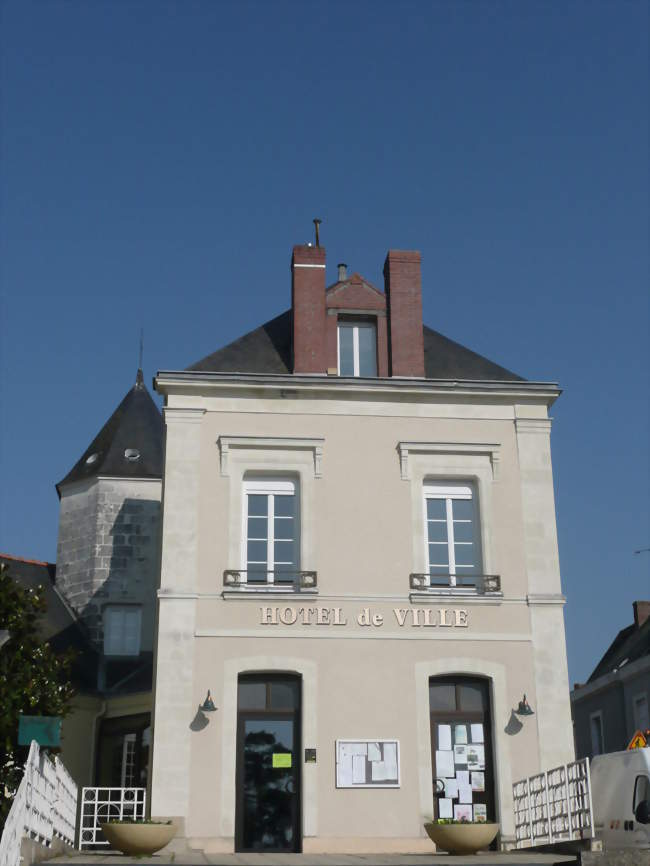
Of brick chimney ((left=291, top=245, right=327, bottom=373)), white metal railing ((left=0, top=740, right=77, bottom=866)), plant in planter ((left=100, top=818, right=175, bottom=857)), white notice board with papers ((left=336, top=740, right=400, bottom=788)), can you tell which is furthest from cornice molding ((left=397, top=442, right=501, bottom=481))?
white metal railing ((left=0, top=740, right=77, bottom=866))

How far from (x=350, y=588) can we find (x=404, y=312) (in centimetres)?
447

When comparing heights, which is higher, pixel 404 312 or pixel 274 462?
pixel 404 312

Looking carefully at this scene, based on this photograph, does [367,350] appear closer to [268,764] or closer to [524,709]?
[524,709]

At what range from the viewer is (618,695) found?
1053 inches

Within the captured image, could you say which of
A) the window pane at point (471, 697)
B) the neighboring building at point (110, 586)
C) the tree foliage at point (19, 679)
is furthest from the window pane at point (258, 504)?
the neighboring building at point (110, 586)

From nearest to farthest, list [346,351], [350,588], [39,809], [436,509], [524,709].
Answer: [39,809], [524,709], [350,588], [436,509], [346,351]

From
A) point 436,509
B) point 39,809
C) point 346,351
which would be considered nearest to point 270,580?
point 436,509

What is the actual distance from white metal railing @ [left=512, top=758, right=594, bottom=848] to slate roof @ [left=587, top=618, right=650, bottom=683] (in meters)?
10.9

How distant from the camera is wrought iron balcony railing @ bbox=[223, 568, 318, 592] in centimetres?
1580

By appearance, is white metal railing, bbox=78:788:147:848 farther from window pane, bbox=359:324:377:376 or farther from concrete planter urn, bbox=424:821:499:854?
window pane, bbox=359:324:377:376

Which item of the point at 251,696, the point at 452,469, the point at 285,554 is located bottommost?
the point at 251,696

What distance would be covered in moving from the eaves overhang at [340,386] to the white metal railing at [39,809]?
5.78m

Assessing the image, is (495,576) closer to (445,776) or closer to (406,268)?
(445,776)

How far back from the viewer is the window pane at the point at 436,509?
16.6m
